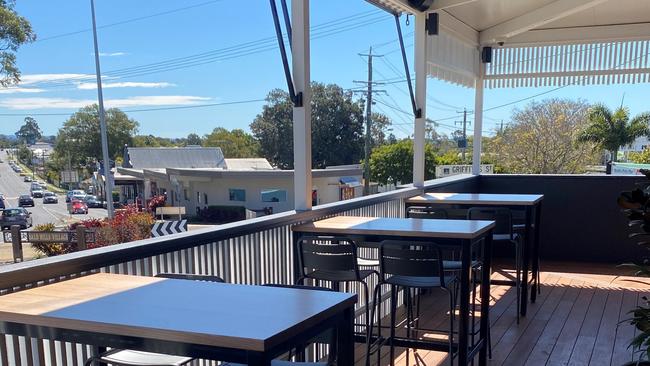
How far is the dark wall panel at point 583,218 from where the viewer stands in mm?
6297

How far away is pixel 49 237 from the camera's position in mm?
13742

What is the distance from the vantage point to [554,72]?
6.72m

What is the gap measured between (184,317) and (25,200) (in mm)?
36491

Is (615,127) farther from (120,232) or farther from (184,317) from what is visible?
(184,317)

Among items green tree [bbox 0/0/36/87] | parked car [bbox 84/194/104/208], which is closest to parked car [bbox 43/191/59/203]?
parked car [bbox 84/194/104/208]

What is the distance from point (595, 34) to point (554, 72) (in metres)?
0.65

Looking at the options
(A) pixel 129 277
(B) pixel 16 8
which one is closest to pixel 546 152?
(B) pixel 16 8

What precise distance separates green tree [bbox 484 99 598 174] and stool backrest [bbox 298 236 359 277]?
19430mm

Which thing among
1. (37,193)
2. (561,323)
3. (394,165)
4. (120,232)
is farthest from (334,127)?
(37,193)

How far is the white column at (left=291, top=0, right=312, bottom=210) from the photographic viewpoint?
3.16 metres

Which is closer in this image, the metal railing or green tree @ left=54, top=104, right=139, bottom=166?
the metal railing

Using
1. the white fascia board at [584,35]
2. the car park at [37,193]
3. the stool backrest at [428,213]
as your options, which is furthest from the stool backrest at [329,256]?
the car park at [37,193]

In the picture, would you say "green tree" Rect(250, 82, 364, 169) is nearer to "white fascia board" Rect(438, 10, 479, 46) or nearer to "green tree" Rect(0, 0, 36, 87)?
"green tree" Rect(0, 0, 36, 87)

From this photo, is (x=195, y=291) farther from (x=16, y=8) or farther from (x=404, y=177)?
(x=404, y=177)
